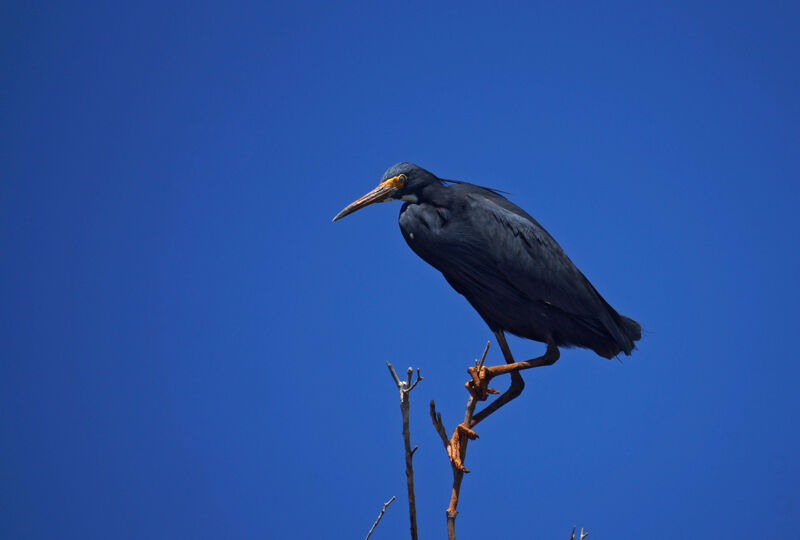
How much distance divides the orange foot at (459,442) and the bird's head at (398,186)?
0.89 meters

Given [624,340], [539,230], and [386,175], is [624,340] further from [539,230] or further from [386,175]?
[386,175]

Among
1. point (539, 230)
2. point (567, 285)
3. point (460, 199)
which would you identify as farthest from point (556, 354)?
point (460, 199)

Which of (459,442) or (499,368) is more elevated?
(499,368)

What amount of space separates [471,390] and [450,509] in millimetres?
457

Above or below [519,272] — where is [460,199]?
above

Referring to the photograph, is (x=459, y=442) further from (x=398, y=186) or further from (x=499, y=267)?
(x=398, y=186)

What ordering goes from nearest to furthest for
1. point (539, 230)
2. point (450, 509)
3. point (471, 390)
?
point (450, 509), point (471, 390), point (539, 230)

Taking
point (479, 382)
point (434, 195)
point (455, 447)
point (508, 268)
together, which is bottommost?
point (455, 447)

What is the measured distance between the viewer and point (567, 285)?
277 cm

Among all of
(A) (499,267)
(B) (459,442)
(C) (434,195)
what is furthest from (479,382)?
(C) (434,195)

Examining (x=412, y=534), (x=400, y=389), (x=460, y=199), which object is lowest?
(x=412, y=534)

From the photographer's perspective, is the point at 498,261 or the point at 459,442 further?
the point at 498,261

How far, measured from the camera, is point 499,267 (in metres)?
2.66

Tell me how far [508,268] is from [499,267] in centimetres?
4
